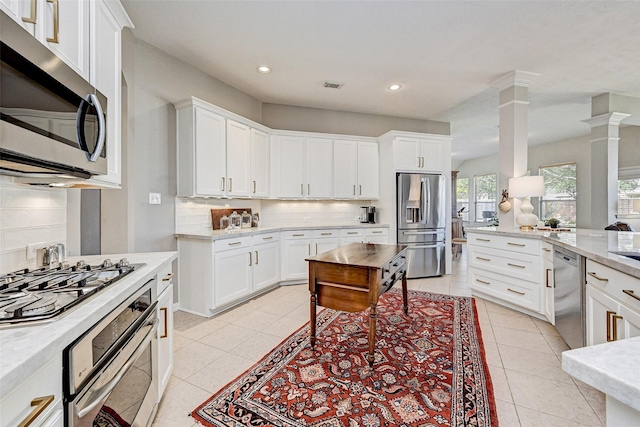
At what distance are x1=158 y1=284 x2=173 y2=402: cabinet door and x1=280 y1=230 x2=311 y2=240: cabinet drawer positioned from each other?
230cm

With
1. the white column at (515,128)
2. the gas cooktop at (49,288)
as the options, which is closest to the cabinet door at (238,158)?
the gas cooktop at (49,288)

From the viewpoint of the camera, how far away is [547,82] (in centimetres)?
389

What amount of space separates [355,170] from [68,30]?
388 centimetres

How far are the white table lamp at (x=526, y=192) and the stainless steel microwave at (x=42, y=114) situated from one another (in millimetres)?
4050

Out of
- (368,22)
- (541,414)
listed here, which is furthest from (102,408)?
(368,22)

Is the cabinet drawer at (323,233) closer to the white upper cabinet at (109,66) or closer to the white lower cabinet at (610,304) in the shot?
the white upper cabinet at (109,66)

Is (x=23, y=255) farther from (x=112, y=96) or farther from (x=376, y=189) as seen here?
(x=376, y=189)

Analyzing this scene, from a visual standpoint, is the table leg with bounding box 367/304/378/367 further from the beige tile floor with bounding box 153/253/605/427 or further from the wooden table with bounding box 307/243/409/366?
the beige tile floor with bounding box 153/253/605/427

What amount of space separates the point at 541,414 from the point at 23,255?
9.57ft

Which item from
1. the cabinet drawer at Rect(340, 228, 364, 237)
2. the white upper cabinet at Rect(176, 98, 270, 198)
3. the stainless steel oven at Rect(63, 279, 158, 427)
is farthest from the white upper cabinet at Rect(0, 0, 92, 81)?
the cabinet drawer at Rect(340, 228, 364, 237)

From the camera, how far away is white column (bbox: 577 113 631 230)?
438 centimetres

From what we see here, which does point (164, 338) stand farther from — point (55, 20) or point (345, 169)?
point (345, 169)

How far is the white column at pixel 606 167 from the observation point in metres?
4.38

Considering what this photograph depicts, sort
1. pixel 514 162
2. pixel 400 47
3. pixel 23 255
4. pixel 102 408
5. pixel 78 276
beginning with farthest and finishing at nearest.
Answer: pixel 514 162, pixel 400 47, pixel 23 255, pixel 78 276, pixel 102 408
